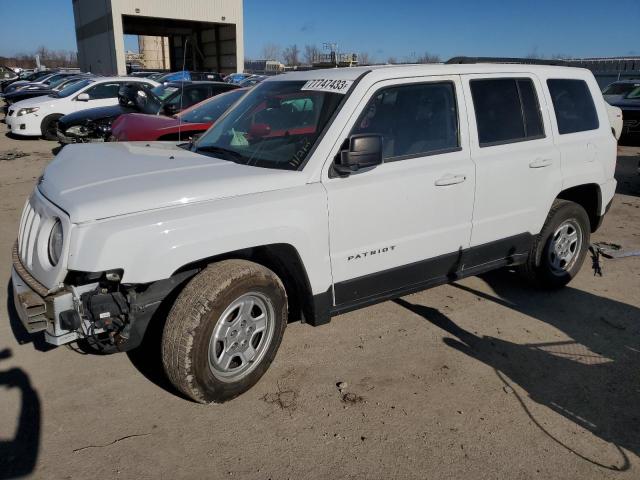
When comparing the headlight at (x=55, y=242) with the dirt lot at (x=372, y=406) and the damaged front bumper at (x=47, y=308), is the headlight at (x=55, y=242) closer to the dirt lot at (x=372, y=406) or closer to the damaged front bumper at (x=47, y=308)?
the damaged front bumper at (x=47, y=308)

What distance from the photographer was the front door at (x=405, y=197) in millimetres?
3303

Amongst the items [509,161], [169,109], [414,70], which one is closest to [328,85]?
[414,70]

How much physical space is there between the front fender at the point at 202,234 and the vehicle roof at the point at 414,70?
1.00 metres

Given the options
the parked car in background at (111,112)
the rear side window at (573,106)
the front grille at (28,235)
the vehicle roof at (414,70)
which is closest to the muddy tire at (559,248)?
the rear side window at (573,106)

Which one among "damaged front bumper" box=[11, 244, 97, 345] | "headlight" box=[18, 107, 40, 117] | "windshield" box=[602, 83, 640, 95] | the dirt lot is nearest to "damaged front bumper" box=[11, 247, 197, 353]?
"damaged front bumper" box=[11, 244, 97, 345]

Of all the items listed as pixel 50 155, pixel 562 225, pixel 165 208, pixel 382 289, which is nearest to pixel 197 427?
pixel 165 208

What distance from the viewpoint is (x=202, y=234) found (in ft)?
8.98

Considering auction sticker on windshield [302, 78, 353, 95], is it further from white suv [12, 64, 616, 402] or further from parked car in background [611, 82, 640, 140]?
parked car in background [611, 82, 640, 140]

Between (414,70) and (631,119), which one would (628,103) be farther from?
(414,70)

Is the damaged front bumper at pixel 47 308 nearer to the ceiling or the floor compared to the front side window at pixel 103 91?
nearer to the floor

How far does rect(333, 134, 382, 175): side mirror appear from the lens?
303cm

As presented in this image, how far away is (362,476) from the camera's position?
259 cm

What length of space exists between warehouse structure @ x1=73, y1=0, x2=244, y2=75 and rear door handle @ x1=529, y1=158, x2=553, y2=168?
111 ft

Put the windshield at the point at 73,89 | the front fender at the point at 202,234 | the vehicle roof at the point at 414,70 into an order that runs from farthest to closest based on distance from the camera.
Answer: the windshield at the point at 73,89
the vehicle roof at the point at 414,70
the front fender at the point at 202,234
